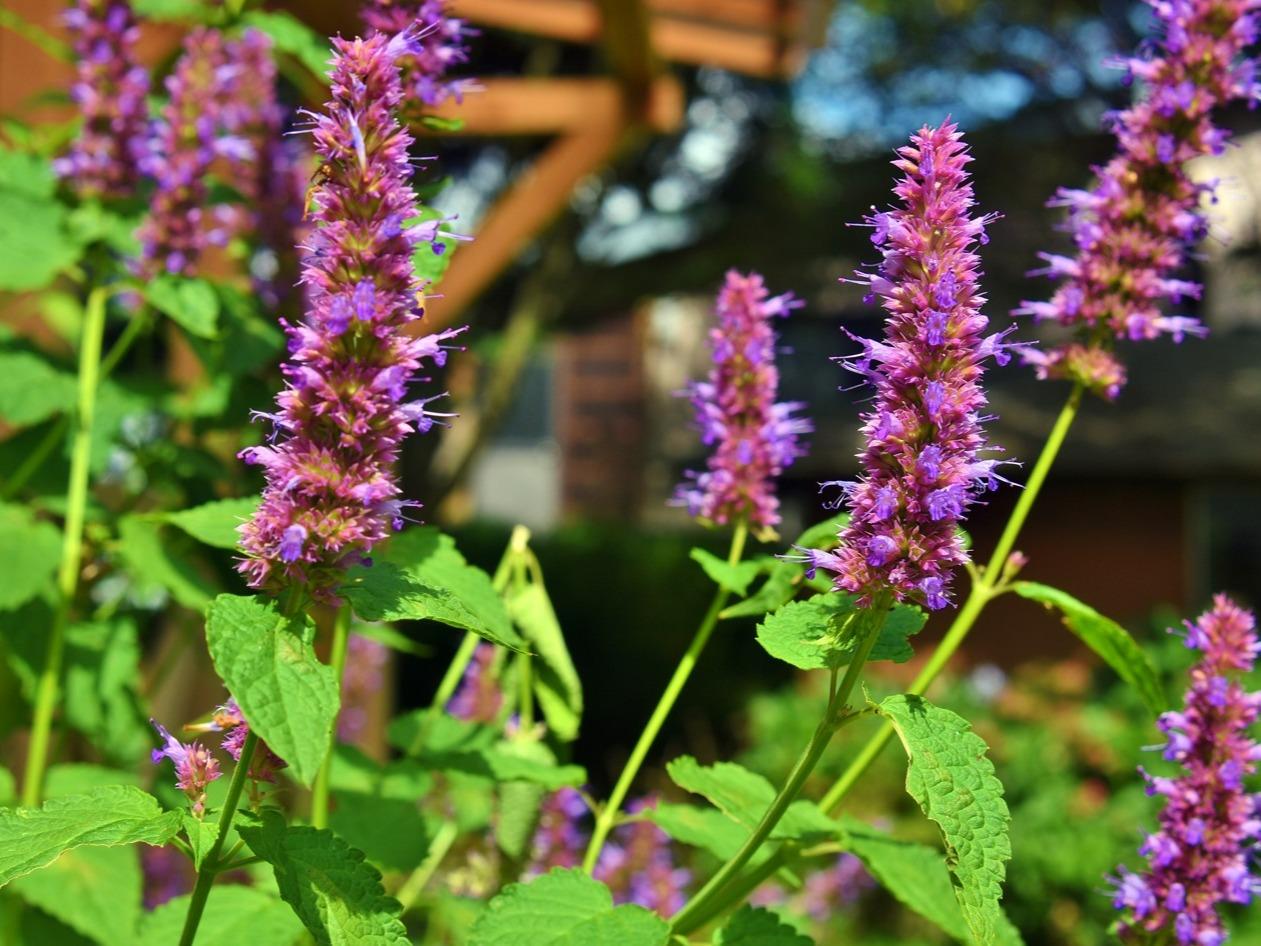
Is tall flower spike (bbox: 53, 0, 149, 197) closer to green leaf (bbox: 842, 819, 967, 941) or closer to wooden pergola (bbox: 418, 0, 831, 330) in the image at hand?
green leaf (bbox: 842, 819, 967, 941)

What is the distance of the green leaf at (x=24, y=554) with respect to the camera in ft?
6.15

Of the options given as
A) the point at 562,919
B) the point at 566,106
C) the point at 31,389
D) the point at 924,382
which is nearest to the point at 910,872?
the point at 562,919

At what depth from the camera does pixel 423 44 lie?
64.5 inches

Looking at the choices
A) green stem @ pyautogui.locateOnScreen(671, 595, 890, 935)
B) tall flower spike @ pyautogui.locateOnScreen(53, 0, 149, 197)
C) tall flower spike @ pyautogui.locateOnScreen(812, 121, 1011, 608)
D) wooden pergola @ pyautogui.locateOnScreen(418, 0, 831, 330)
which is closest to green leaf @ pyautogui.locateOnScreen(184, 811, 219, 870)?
green stem @ pyautogui.locateOnScreen(671, 595, 890, 935)

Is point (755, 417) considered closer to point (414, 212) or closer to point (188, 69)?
point (414, 212)

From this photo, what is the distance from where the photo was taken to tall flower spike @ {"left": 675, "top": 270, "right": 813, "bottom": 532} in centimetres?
175

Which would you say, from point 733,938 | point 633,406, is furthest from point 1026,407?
point 733,938

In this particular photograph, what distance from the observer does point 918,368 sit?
109 cm

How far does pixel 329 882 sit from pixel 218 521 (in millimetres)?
572

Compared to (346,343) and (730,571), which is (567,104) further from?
(346,343)

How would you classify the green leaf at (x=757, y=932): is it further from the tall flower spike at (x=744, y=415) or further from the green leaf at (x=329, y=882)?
the tall flower spike at (x=744, y=415)

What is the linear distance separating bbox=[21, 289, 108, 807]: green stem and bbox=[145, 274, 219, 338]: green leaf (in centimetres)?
14

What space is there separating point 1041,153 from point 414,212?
8.97m

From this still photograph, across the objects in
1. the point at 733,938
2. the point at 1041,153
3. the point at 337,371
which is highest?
the point at 1041,153
